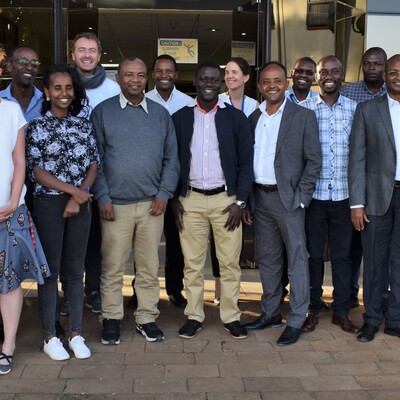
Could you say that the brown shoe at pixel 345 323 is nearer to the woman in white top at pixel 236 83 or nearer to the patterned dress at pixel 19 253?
the woman in white top at pixel 236 83

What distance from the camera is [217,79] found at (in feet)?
15.8

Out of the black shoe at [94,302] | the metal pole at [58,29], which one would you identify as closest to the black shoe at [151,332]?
the black shoe at [94,302]

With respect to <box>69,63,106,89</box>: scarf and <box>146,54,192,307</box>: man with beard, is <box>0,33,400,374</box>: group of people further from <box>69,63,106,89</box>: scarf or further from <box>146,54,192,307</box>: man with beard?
<box>146,54,192,307</box>: man with beard

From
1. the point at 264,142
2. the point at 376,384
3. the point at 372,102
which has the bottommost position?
the point at 376,384

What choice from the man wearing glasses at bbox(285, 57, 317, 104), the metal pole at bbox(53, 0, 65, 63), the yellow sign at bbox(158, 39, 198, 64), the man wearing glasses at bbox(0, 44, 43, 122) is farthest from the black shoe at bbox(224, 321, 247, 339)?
the yellow sign at bbox(158, 39, 198, 64)

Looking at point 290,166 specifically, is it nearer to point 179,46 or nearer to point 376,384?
point 376,384

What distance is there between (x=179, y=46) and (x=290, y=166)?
3.80 metres

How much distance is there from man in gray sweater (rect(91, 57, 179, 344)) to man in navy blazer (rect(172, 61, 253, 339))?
0.15m

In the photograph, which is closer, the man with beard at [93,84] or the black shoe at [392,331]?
the black shoe at [392,331]

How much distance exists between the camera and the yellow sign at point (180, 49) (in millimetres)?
8047

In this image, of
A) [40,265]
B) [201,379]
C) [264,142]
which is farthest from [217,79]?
[201,379]

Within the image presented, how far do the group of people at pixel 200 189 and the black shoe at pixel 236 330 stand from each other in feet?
0.04

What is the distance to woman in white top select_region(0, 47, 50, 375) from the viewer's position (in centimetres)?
414

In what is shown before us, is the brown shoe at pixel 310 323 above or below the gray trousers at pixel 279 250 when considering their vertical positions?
below
